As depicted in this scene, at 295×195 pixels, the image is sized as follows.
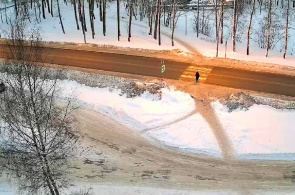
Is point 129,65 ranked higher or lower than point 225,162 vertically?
higher

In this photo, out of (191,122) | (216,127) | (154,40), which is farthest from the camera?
(154,40)

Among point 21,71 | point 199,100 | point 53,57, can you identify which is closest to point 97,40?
point 53,57

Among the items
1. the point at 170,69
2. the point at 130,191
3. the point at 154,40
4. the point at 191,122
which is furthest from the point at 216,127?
the point at 154,40

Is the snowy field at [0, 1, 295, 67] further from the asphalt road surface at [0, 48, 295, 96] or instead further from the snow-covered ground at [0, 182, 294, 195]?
the snow-covered ground at [0, 182, 294, 195]

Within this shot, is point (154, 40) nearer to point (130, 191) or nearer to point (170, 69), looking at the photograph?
point (170, 69)

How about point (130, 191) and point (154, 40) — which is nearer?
point (130, 191)

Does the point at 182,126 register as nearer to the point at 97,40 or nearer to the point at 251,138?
the point at 251,138

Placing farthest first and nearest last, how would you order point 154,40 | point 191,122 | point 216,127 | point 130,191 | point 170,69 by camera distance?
point 154,40 < point 170,69 < point 191,122 < point 216,127 < point 130,191
